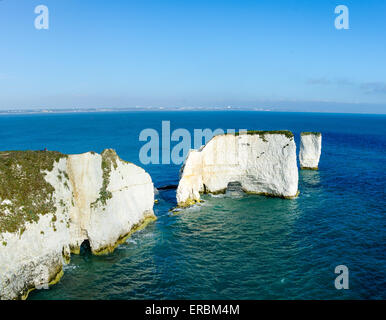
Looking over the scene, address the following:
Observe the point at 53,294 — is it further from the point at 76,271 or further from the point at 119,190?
the point at 119,190

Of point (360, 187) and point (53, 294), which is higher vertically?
point (360, 187)

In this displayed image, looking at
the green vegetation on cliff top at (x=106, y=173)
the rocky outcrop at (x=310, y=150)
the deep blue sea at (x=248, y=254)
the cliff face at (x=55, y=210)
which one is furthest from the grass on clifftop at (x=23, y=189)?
the rocky outcrop at (x=310, y=150)

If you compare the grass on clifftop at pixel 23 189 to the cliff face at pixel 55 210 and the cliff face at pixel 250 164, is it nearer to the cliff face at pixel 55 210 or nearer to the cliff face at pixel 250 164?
the cliff face at pixel 55 210

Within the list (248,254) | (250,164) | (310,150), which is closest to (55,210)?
(248,254)

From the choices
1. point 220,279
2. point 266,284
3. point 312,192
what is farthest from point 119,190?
point 312,192

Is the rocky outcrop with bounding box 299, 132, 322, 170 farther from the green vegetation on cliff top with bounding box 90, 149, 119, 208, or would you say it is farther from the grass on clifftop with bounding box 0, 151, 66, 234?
the grass on clifftop with bounding box 0, 151, 66, 234

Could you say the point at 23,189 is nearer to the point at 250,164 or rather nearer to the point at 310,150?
the point at 250,164
